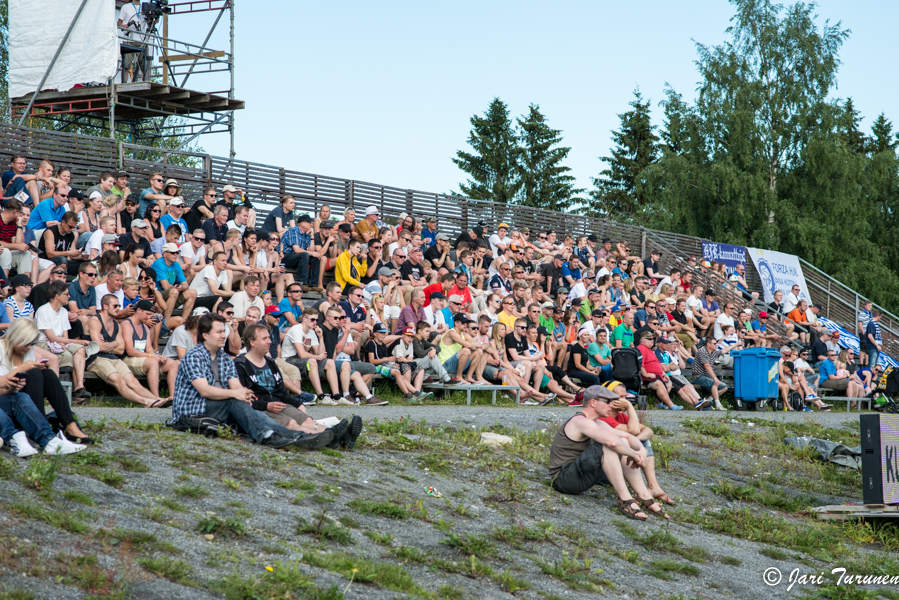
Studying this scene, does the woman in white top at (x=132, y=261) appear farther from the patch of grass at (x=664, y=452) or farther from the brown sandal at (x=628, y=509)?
the brown sandal at (x=628, y=509)

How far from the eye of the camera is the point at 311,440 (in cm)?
918

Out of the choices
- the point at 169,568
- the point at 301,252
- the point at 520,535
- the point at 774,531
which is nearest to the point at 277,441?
the point at 520,535

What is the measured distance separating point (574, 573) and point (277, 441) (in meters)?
3.26

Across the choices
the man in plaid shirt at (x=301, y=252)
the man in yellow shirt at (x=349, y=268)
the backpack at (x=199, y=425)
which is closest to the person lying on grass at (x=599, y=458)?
the backpack at (x=199, y=425)

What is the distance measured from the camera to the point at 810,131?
40844 millimetres

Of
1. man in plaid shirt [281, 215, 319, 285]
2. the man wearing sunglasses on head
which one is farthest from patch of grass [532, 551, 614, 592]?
man in plaid shirt [281, 215, 319, 285]

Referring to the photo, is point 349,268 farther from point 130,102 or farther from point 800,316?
point 800,316

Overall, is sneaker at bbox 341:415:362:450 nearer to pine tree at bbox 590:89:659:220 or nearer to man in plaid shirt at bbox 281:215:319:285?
man in plaid shirt at bbox 281:215:319:285

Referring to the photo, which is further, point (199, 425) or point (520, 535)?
point (199, 425)

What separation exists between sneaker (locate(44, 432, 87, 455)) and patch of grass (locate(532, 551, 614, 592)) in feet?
12.5

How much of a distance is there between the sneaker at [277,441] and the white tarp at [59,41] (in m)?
18.0

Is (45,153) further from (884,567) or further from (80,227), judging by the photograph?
(884,567)

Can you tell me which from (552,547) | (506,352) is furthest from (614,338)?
(552,547)

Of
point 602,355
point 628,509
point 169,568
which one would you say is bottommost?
point 628,509
